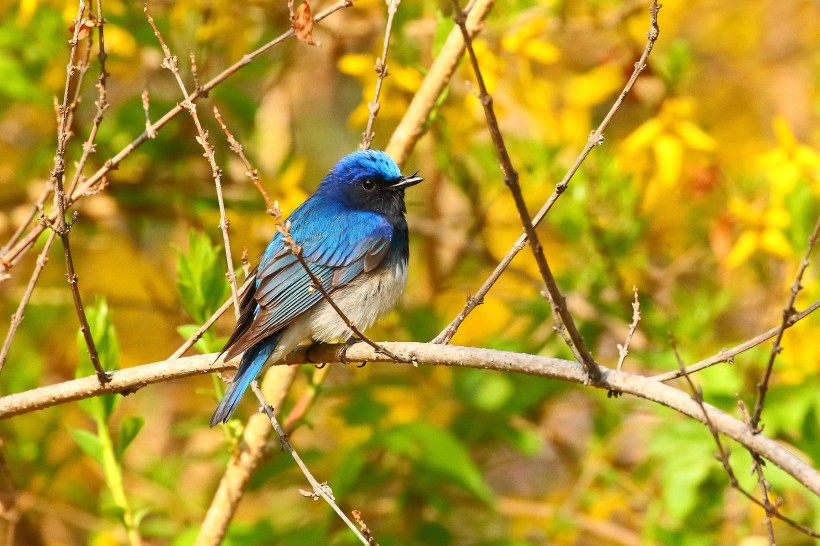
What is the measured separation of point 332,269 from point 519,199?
7.14ft

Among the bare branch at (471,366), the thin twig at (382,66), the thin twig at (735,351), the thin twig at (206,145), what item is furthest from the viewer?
the thin twig at (382,66)

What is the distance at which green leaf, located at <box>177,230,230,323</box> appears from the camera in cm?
361

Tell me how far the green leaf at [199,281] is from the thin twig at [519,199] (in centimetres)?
170

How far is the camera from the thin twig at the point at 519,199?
6.43 ft

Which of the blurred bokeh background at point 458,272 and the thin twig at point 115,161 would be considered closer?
the thin twig at point 115,161

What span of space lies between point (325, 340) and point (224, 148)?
1.76 metres

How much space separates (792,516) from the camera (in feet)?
14.5

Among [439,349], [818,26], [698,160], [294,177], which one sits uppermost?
[818,26]

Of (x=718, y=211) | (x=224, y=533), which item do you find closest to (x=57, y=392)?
(x=224, y=533)

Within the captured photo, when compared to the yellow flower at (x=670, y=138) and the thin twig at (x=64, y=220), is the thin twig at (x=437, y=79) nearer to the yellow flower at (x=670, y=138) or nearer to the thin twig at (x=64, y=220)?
the yellow flower at (x=670, y=138)

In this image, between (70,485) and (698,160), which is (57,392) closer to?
(70,485)

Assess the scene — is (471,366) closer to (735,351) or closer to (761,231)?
(735,351)

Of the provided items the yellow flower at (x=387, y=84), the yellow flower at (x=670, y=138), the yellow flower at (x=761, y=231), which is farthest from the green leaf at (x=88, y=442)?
the yellow flower at (x=761, y=231)

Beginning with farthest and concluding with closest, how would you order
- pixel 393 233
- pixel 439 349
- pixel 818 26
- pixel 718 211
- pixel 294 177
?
pixel 818 26, pixel 718 211, pixel 294 177, pixel 393 233, pixel 439 349
